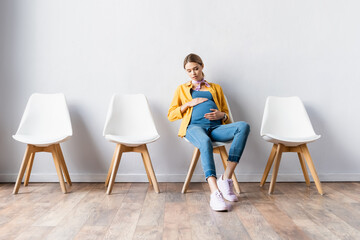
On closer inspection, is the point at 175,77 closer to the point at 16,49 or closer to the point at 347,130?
the point at 16,49

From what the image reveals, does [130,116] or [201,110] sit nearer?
[201,110]

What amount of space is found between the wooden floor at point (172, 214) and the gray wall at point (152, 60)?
1.13 feet

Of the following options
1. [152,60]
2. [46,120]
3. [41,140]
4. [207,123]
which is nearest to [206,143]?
[207,123]

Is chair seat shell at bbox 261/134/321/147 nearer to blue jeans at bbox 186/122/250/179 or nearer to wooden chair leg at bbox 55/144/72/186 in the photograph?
blue jeans at bbox 186/122/250/179

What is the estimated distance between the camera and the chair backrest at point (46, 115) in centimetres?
262

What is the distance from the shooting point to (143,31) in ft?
9.30

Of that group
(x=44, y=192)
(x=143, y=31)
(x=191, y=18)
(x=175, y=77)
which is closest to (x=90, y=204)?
(x=44, y=192)

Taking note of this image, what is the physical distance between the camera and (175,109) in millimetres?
2553

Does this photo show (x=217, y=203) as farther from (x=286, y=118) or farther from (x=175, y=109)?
(x=286, y=118)

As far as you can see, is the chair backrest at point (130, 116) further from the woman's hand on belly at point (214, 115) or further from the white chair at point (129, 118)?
the woman's hand on belly at point (214, 115)

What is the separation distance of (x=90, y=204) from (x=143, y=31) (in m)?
1.54

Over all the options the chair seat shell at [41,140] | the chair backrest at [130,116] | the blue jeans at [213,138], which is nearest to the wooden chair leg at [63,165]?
the chair seat shell at [41,140]

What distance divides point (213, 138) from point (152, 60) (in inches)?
37.3

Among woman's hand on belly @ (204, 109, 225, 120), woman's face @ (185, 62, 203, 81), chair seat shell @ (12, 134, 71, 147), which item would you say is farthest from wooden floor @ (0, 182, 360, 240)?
woman's face @ (185, 62, 203, 81)
